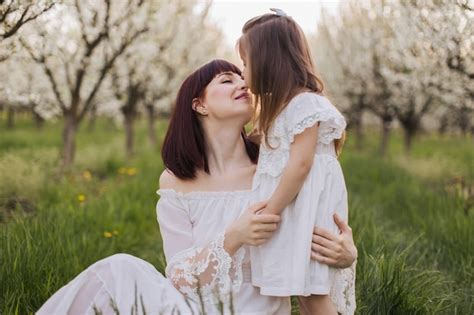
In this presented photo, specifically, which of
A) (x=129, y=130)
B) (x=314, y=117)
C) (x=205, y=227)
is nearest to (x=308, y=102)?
(x=314, y=117)

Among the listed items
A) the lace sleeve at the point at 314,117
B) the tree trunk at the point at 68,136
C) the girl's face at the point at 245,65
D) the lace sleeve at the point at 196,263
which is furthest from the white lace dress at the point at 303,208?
the tree trunk at the point at 68,136

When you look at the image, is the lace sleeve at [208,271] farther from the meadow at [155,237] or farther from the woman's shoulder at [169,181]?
the meadow at [155,237]

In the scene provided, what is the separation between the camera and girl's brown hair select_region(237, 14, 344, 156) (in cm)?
227

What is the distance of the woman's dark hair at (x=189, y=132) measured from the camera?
251 cm

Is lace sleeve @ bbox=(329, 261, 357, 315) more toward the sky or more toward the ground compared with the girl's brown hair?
more toward the ground

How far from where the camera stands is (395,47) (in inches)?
367

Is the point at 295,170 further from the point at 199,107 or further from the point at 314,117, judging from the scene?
the point at 199,107

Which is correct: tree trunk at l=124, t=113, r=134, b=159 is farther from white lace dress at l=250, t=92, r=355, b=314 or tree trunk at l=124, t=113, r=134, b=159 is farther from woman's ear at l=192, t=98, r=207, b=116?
white lace dress at l=250, t=92, r=355, b=314

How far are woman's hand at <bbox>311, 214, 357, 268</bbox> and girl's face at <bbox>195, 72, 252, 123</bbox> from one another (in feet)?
2.05

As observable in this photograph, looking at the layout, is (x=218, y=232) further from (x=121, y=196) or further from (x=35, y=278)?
(x=121, y=196)

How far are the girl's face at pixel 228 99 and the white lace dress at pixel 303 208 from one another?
25 centimetres

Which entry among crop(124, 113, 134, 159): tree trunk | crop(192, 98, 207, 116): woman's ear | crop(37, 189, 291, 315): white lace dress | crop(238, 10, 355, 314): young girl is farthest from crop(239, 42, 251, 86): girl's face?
crop(124, 113, 134, 159): tree trunk

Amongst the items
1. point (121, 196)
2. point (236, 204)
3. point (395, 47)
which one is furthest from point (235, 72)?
point (395, 47)

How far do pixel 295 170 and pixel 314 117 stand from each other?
209 mm
